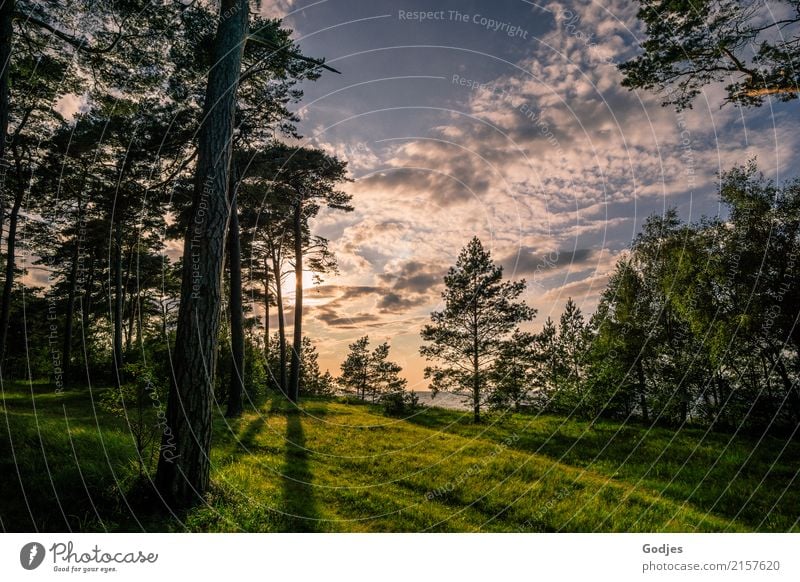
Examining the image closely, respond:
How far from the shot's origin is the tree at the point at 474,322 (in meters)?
17.1

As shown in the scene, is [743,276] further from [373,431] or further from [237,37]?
[237,37]

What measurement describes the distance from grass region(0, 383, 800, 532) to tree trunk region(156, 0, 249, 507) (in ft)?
1.54

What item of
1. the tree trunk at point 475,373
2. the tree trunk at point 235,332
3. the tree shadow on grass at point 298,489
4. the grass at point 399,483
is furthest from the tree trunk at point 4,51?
the tree trunk at point 475,373

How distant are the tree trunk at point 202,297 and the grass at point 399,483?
0.47 metres

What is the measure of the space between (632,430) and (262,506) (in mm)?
14082

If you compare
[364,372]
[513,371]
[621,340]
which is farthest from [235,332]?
[364,372]

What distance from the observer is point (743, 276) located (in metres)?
11.9

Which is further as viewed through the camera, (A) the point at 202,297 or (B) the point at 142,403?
(B) the point at 142,403

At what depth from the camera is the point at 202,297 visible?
5094mm

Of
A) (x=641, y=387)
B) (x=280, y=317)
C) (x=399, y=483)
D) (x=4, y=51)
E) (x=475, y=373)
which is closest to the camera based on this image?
(x=4, y=51)

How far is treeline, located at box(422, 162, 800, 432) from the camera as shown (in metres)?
11.7

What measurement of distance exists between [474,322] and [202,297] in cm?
1398

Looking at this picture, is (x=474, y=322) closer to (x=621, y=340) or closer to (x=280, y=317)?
(x=621, y=340)

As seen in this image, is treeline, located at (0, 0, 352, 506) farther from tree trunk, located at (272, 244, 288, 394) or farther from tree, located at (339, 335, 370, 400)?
tree, located at (339, 335, 370, 400)
